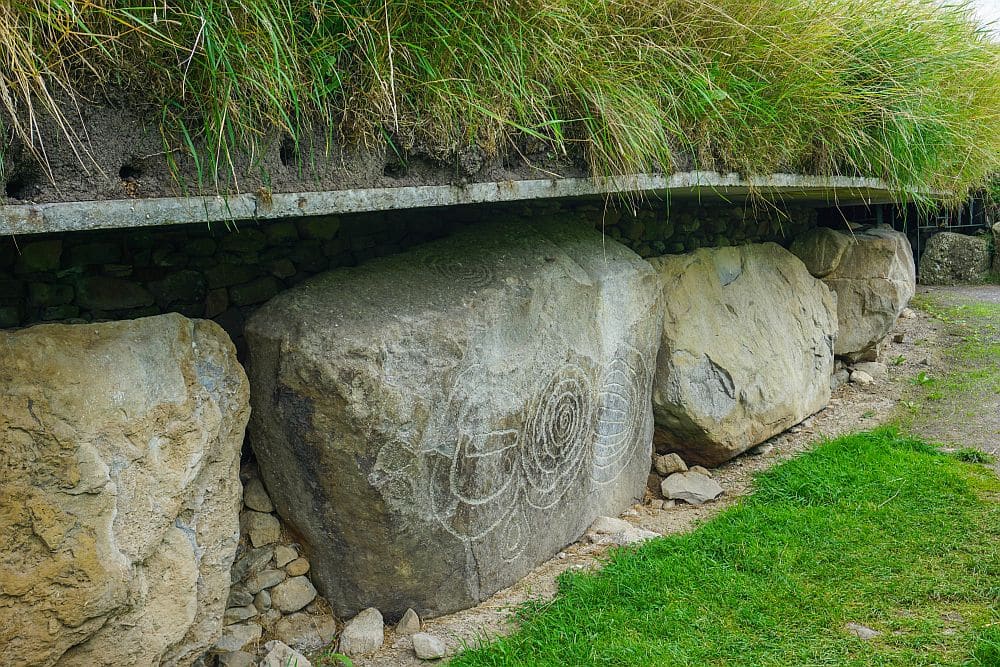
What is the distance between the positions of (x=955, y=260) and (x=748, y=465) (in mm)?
7065

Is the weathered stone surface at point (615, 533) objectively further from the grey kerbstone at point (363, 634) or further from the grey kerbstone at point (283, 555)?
the grey kerbstone at point (283, 555)

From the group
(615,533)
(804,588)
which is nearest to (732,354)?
(615,533)

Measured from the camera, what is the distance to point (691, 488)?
4.12 meters

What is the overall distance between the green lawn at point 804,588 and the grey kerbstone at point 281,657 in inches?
19.5

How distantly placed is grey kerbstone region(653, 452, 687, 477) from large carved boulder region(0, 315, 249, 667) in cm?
249

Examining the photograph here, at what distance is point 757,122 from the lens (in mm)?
3666

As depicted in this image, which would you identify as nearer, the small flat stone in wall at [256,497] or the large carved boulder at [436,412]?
the large carved boulder at [436,412]

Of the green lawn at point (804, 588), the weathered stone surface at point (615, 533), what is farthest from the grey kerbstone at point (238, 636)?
the weathered stone surface at point (615, 533)

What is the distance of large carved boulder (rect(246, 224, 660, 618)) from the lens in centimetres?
263

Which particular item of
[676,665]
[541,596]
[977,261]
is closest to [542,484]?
[541,596]

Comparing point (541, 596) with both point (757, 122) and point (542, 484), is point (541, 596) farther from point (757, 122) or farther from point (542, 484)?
point (757, 122)

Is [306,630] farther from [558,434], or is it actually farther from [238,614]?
[558,434]

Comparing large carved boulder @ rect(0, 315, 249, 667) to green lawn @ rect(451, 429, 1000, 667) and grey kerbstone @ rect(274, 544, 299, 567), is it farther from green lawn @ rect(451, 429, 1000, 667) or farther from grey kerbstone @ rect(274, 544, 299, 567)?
green lawn @ rect(451, 429, 1000, 667)

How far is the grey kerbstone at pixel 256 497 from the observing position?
2781 mm
